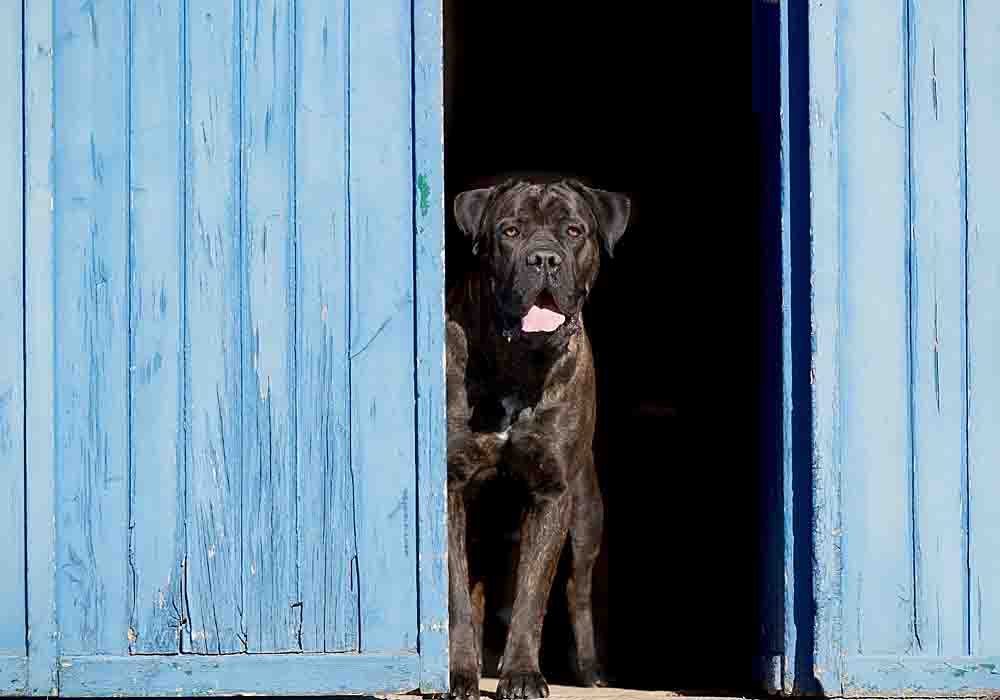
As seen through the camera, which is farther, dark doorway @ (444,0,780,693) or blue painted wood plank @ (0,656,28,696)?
dark doorway @ (444,0,780,693)

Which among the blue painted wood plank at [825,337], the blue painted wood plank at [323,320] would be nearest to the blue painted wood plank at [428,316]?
the blue painted wood plank at [323,320]

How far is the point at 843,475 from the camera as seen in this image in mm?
5164

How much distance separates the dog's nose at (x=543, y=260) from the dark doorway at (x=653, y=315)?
0.69 metres

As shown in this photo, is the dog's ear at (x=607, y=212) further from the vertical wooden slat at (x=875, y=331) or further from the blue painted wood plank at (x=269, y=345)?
the blue painted wood plank at (x=269, y=345)

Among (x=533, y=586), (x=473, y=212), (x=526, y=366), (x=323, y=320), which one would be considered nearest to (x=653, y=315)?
(x=473, y=212)

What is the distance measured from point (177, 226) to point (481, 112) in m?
5.15

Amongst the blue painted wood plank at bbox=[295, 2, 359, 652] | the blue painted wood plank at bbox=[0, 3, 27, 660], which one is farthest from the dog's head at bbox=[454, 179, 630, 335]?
the blue painted wood plank at bbox=[0, 3, 27, 660]

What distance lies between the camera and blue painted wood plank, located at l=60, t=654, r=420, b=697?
501 centimetres

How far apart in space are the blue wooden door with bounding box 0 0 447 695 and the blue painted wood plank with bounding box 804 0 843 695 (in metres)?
1.12

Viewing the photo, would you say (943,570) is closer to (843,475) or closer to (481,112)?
(843,475)

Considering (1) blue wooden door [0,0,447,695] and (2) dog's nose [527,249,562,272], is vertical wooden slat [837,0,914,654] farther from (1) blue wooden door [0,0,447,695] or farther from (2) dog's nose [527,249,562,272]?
(1) blue wooden door [0,0,447,695]

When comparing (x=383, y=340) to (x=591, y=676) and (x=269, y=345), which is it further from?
(x=591, y=676)

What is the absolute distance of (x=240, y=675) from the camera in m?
5.03

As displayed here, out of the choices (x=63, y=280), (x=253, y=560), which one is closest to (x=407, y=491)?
(x=253, y=560)
